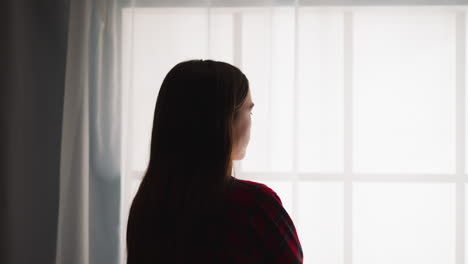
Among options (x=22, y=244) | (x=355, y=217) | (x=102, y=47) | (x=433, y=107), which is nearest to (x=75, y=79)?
(x=102, y=47)

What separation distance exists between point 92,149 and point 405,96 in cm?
122

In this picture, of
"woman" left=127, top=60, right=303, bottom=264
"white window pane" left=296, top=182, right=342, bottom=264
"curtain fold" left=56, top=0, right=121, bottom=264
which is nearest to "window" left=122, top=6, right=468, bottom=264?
"white window pane" left=296, top=182, right=342, bottom=264

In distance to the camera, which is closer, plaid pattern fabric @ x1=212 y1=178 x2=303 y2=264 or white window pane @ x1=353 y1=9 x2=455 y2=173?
plaid pattern fabric @ x1=212 y1=178 x2=303 y2=264

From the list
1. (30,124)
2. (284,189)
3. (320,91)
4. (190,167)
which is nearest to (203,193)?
(190,167)

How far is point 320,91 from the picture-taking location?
1240 millimetres

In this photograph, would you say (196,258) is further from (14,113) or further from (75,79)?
(14,113)

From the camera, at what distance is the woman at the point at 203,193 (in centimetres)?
63

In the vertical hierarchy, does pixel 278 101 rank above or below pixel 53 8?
below

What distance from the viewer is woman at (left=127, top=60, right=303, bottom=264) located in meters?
0.63

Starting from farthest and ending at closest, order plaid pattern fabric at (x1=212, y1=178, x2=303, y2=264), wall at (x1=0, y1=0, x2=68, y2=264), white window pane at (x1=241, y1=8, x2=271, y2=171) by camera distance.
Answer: wall at (x1=0, y1=0, x2=68, y2=264) < white window pane at (x1=241, y1=8, x2=271, y2=171) < plaid pattern fabric at (x1=212, y1=178, x2=303, y2=264)

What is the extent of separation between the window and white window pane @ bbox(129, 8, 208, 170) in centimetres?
8

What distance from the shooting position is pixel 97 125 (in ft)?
4.19

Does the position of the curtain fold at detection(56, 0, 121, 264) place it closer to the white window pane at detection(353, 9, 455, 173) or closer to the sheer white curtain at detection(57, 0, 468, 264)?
the sheer white curtain at detection(57, 0, 468, 264)

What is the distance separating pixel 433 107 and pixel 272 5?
72 cm
